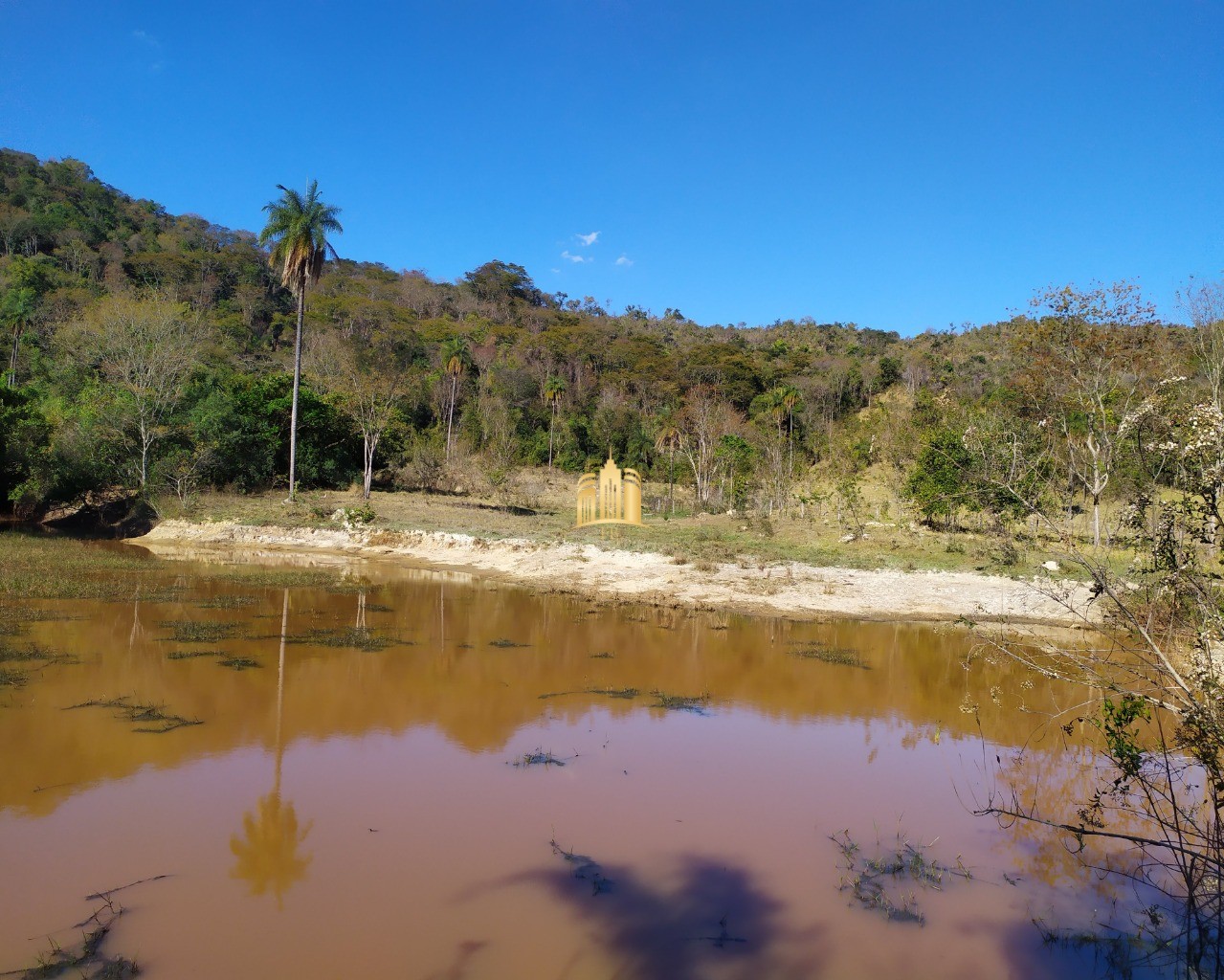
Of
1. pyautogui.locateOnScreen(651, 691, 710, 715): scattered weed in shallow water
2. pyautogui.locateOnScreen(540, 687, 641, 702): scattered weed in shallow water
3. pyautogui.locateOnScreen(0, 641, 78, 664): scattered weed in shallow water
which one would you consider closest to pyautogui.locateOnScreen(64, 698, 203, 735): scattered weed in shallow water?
pyautogui.locateOnScreen(0, 641, 78, 664): scattered weed in shallow water

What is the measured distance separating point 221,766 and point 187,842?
140 centimetres

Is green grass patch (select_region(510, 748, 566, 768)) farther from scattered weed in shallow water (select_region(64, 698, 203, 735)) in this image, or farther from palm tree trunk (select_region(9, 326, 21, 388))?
palm tree trunk (select_region(9, 326, 21, 388))

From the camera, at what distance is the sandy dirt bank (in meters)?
14.8

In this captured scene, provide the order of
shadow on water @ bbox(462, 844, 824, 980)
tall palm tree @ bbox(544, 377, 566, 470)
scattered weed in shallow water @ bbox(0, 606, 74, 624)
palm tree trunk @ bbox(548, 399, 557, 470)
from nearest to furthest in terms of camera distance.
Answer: shadow on water @ bbox(462, 844, 824, 980)
scattered weed in shallow water @ bbox(0, 606, 74, 624)
palm tree trunk @ bbox(548, 399, 557, 470)
tall palm tree @ bbox(544, 377, 566, 470)

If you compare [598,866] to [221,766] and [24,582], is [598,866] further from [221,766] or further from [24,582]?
[24,582]

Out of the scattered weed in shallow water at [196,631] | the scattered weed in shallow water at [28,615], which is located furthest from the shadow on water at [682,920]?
the scattered weed in shallow water at [28,615]

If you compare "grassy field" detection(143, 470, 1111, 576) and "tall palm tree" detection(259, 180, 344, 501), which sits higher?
"tall palm tree" detection(259, 180, 344, 501)

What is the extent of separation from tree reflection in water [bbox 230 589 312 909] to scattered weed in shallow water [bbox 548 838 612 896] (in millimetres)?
1697

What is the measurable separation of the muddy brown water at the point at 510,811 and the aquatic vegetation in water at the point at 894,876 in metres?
0.05

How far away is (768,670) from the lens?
10781 millimetres

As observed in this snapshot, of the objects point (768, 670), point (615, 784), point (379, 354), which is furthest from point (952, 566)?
point (379, 354)

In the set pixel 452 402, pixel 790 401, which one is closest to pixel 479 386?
pixel 452 402

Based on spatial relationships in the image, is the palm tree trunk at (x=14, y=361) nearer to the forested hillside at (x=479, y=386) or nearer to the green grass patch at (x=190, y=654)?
the forested hillside at (x=479, y=386)

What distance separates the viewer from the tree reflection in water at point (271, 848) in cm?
489
